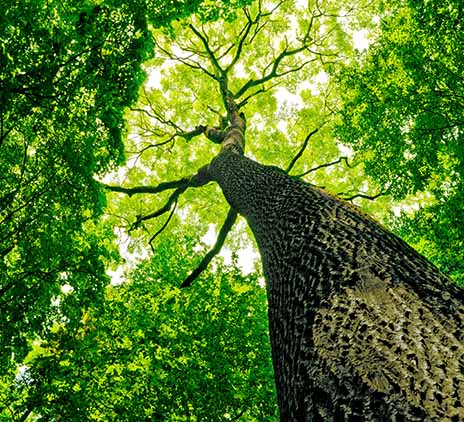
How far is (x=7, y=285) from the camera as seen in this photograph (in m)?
4.99

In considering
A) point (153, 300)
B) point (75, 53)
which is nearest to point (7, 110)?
point (75, 53)

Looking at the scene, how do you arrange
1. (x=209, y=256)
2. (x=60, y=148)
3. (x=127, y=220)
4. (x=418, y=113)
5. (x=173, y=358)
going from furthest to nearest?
1. (x=127, y=220)
2. (x=209, y=256)
3. (x=173, y=358)
4. (x=418, y=113)
5. (x=60, y=148)

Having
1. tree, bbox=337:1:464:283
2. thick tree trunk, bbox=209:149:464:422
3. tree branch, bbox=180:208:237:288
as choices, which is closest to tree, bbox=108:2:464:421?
thick tree trunk, bbox=209:149:464:422

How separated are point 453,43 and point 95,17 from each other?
18.8 ft

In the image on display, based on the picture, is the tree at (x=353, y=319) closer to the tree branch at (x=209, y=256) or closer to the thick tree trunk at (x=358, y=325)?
the thick tree trunk at (x=358, y=325)

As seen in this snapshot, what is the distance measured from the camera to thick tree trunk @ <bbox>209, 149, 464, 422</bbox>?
1.62 m

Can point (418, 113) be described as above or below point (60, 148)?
above

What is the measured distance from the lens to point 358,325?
81.9 inches

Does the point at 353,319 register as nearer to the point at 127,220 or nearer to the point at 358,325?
the point at 358,325

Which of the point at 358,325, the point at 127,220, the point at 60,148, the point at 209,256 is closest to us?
the point at 358,325

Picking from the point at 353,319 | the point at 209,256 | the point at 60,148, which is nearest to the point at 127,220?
the point at 209,256

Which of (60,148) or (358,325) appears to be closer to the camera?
(358,325)

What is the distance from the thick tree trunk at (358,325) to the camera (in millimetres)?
1618

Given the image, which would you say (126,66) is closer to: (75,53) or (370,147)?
(75,53)
